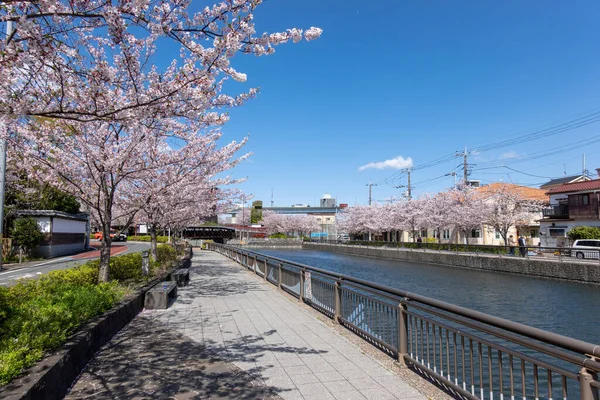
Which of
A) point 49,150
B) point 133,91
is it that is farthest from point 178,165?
point 133,91

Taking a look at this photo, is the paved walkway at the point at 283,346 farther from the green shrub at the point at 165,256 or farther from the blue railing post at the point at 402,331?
the green shrub at the point at 165,256

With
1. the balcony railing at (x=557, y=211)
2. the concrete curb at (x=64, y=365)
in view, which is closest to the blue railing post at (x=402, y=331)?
the concrete curb at (x=64, y=365)

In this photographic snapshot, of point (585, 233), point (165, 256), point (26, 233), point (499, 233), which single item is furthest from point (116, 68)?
point (499, 233)

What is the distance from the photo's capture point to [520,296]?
1838cm

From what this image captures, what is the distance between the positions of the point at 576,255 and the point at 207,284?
2348 cm

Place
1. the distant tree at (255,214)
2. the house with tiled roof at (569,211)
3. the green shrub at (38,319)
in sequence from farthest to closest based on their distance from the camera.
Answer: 1. the distant tree at (255,214)
2. the house with tiled roof at (569,211)
3. the green shrub at (38,319)

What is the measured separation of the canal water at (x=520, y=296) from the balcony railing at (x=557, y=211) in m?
17.2

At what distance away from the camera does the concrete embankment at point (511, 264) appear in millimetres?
21984

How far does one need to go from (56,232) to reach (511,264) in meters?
31.9

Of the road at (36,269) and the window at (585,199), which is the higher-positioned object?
the window at (585,199)

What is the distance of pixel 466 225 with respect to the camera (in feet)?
140

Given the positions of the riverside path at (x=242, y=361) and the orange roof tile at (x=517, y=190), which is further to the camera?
the orange roof tile at (x=517, y=190)

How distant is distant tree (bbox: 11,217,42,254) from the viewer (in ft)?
80.7

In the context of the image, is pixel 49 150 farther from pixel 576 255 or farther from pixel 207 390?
pixel 576 255
